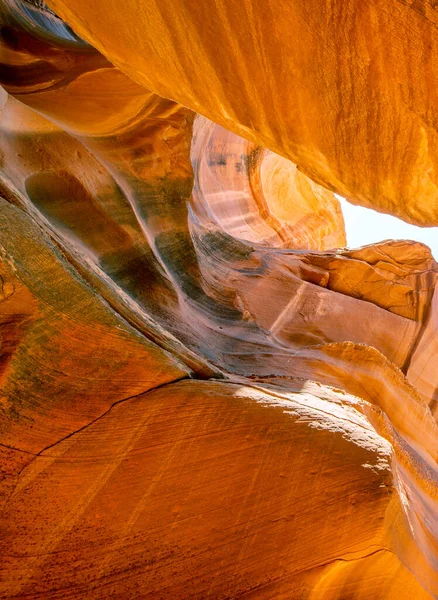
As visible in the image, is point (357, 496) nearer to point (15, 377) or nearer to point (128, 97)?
point (15, 377)

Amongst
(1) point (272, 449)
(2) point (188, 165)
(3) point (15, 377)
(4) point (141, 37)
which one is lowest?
(1) point (272, 449)

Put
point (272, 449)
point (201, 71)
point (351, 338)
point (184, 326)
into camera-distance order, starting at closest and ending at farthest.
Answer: point (272, 449) → point (201, 71) → point (184, 326) → point (351, 338)

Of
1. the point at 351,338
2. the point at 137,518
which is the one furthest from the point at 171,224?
the point at 137,518

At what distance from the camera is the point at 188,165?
7469 mm

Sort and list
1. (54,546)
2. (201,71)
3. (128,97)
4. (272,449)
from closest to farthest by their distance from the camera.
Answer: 1. (54,546)
2. (272,449)
3. (201,71)
4. (128,97)

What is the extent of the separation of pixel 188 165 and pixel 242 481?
5770 millimetres

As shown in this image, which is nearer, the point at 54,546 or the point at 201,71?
the point at 54,546

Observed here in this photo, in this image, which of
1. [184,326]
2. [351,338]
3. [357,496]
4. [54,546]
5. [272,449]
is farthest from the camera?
[351,338]

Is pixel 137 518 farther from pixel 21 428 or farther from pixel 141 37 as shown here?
pixel 141 37

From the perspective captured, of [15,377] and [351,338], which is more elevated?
[15,377]

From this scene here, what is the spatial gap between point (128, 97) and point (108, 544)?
6.77 m

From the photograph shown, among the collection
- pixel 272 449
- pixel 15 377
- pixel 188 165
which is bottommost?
pixel 272 449

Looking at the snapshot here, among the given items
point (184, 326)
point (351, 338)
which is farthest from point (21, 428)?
point (351, 338)

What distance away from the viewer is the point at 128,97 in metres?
7.23
